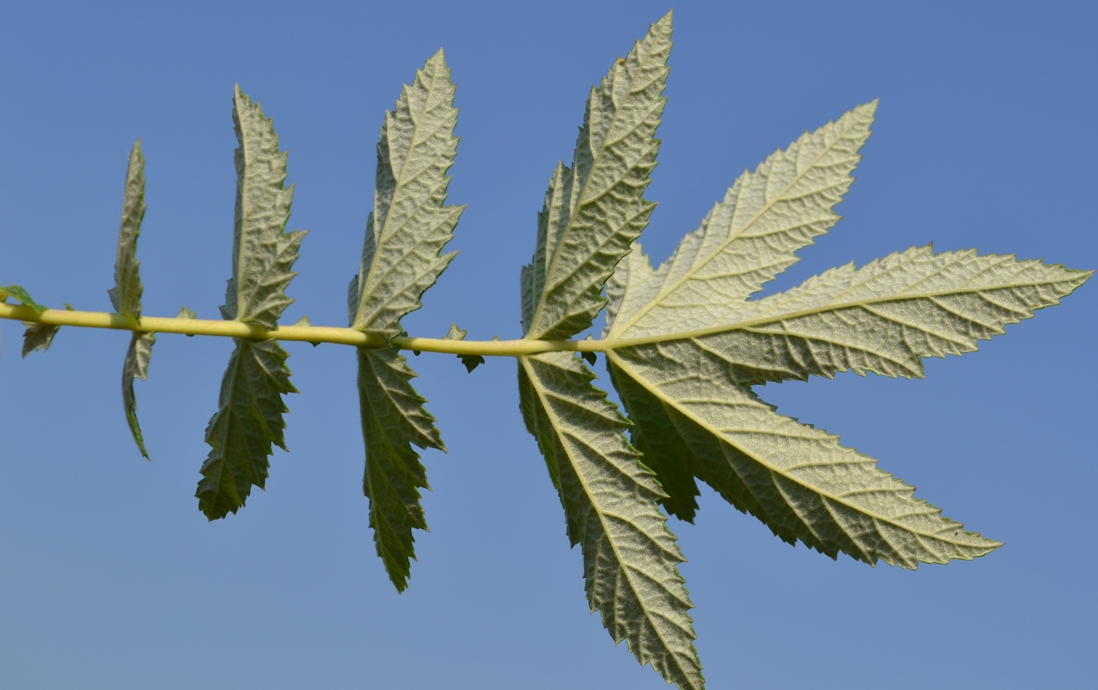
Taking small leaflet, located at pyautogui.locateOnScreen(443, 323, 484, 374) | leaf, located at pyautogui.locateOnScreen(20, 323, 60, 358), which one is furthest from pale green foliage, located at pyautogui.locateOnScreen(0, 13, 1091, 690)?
leaf, located at pyautogui.locateOnScreen(20, 323, 60, 358)

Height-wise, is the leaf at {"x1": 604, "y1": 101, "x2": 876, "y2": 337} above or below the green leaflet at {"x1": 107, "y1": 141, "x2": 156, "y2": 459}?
below

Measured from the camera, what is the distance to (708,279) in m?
2.64

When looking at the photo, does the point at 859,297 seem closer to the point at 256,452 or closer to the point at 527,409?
the point at 527,409

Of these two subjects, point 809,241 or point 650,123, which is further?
point 809,241

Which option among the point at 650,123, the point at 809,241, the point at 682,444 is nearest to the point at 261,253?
the point at 650,123

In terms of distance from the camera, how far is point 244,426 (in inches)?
96.9

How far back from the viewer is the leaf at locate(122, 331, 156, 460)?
229 centimetres

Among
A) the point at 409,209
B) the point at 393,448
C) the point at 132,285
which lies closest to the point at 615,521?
the point at 393,448

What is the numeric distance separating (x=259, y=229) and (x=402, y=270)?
374 mm

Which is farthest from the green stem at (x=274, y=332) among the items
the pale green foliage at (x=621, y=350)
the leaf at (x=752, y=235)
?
the leaf at (x=752, y=235)

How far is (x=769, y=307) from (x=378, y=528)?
47.9 inches

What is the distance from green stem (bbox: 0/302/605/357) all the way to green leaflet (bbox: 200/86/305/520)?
5 cm

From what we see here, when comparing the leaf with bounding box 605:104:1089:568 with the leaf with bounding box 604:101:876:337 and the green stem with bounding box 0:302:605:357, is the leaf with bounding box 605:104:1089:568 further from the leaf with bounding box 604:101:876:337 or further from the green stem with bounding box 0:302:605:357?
the green stem with bounding box 0:302:605:357

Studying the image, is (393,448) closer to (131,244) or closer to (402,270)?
(402,270)
